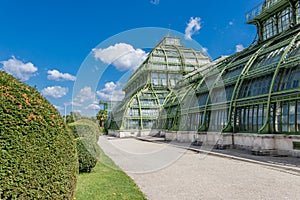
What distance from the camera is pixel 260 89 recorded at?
22594 millimetres

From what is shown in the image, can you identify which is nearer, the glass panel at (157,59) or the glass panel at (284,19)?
the glass panel at (284,19)

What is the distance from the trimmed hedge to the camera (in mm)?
3486

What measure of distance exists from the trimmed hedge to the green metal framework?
18.5 m

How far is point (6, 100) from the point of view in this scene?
376cm

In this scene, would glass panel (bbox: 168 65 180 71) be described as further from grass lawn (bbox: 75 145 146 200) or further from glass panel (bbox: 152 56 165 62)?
grass lawn (bbox: 75 145 146 200)

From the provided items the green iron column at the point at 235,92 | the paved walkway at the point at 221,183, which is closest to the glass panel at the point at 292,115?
the paved walkway at the point at 221,183

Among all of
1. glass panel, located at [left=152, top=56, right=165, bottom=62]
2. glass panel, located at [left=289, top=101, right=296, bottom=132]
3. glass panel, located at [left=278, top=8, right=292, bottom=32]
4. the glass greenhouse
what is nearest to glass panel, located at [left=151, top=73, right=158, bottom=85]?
glass panel, located at [left=152, top=56, right=165, bottom=62]

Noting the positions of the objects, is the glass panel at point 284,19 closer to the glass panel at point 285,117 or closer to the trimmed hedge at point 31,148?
the glass panel at point 285,117

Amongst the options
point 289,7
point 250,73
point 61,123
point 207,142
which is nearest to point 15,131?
point 61,123

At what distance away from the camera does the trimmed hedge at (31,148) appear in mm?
3486

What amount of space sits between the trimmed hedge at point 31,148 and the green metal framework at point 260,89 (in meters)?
18.5

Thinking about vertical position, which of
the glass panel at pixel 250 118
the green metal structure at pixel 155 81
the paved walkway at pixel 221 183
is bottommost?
the paved walkway at pixel 221 183

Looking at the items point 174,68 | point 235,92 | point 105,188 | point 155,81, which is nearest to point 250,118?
point 235,92

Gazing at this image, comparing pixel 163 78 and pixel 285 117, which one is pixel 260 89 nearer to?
pixel 285 117
